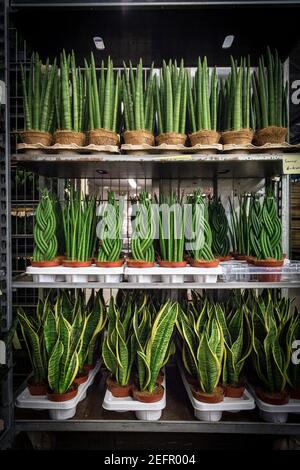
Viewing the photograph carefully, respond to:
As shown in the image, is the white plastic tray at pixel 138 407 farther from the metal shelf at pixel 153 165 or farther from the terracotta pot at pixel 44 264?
the metal shelf at pixel 153 165

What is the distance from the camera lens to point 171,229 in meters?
1.76

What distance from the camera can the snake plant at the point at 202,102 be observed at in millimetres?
1744

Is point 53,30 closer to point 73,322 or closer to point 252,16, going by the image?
point 252,16

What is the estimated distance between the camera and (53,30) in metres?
1.92

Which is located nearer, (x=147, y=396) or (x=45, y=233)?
(x=147, y=396)

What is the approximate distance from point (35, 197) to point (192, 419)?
263 centimetres

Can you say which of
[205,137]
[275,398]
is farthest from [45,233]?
[275,398]

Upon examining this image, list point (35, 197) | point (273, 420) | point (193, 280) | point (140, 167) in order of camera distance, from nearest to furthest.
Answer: point (273, 420)
point (193, 280)
point (140, 167)
point (35, 197)

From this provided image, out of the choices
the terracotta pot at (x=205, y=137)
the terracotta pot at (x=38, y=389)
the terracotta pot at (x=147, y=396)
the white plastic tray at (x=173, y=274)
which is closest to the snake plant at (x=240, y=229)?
the white plastic tray at (x=173, y=274)

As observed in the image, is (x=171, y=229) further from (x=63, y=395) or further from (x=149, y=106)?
(x=63, y=395)

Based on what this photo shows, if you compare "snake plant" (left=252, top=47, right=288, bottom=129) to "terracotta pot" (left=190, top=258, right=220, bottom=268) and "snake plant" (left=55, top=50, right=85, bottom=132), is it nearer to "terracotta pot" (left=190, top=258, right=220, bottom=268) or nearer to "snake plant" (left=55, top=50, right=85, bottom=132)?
"terracotta pot" (left=190, top=258, right=220, bottom=268)

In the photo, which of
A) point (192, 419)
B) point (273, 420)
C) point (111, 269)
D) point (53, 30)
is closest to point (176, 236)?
point (111, 269)

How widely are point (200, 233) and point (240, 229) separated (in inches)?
14.1

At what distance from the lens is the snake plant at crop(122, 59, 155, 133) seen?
1745 millimetres
